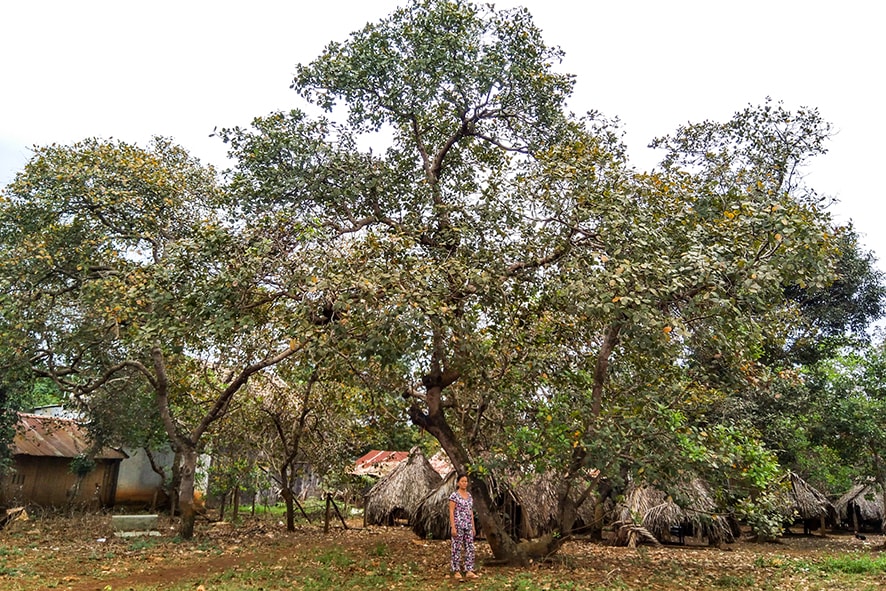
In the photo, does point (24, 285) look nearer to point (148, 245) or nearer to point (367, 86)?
point (148, 245)

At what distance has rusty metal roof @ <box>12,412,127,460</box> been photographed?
1728 centimetres

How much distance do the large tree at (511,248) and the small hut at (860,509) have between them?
14674 millimetres

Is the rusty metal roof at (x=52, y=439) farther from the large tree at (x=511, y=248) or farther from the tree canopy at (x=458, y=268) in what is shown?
the large tree at (x=511, y=248)

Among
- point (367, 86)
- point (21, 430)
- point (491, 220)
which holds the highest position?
Result: point (367, 86)

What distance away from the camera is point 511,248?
890cm

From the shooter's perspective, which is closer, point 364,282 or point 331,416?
point 364,282

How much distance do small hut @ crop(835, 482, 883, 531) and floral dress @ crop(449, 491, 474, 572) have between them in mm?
17127

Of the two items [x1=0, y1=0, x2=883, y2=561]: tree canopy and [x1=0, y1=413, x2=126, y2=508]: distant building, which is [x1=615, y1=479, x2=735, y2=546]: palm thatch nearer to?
[x1=0, y1=0, x2=883, y2=561]: tree canopy

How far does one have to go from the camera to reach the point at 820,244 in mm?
6941

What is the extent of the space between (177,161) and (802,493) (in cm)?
1852

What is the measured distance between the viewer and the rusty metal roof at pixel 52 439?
17.3 meters

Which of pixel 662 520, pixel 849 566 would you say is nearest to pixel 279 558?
pixel 849 566

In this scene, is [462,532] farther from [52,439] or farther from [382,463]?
[52,439]

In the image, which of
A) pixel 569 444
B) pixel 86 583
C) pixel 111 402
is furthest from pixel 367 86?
pixel 111 402
